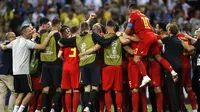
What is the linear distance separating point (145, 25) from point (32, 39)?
325 cm

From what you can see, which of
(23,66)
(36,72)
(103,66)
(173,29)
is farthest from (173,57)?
(23,66)

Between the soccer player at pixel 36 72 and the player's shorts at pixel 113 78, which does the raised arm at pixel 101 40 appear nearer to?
the player's shorts at pixel 113 78

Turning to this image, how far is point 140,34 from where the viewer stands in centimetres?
1708

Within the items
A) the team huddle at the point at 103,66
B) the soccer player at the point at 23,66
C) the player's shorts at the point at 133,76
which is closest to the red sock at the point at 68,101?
the team huddle at the point at 103,66

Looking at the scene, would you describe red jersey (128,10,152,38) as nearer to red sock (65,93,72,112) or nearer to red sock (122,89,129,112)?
red sock (122,89,129,112)

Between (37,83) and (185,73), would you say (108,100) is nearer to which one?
(37,83)

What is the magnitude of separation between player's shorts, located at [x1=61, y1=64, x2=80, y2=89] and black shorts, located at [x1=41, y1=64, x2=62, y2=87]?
26cm

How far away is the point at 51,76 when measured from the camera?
17906 mm

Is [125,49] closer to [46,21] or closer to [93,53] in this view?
[93,53]

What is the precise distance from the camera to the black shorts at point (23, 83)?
17.6m

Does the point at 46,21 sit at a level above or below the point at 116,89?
above

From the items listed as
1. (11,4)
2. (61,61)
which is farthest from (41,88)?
(11,4)

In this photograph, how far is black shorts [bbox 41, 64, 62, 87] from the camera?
17.8 meters

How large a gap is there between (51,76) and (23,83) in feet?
2.64
